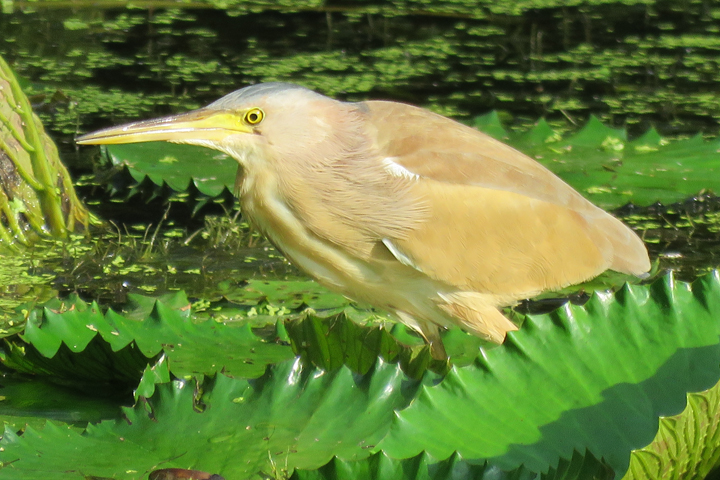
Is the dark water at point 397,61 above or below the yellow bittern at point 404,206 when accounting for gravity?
below

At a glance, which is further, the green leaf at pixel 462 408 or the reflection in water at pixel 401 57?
the reflection in water at pixel 401 57

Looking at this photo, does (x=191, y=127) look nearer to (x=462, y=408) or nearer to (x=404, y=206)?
(x=404, y=206)

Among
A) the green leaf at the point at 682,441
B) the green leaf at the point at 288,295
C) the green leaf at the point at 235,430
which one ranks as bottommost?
the green leaf at the point at 288,295

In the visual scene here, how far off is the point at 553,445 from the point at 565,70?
4058 mm

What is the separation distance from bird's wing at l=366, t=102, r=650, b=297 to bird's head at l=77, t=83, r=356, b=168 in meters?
0.23

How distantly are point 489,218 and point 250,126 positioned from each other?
0.70 m

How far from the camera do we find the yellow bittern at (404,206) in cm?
214

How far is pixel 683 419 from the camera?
125 cm

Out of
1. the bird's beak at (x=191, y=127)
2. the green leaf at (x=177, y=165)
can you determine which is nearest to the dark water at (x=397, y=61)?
the green leaf at (x=177, y=165)

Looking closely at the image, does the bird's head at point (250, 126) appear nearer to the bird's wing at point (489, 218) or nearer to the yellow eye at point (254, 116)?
the yellow eye at point (254, 116)

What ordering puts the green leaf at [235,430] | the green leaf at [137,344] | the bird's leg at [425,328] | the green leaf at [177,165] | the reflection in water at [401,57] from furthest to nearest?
the reflection in water at [401,57] < the green leaf at [177,165] < the bird's leg at [425,328] < the green leaf at [137,344] < the green leaf at [235,430]

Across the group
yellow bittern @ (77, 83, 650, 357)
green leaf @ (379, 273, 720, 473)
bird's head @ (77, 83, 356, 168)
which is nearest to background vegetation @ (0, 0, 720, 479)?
green leaf @ (379, 273, 720, 473)

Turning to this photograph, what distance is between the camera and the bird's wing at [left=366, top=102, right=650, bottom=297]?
7.78ft

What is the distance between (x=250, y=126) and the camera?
212 centimetres
